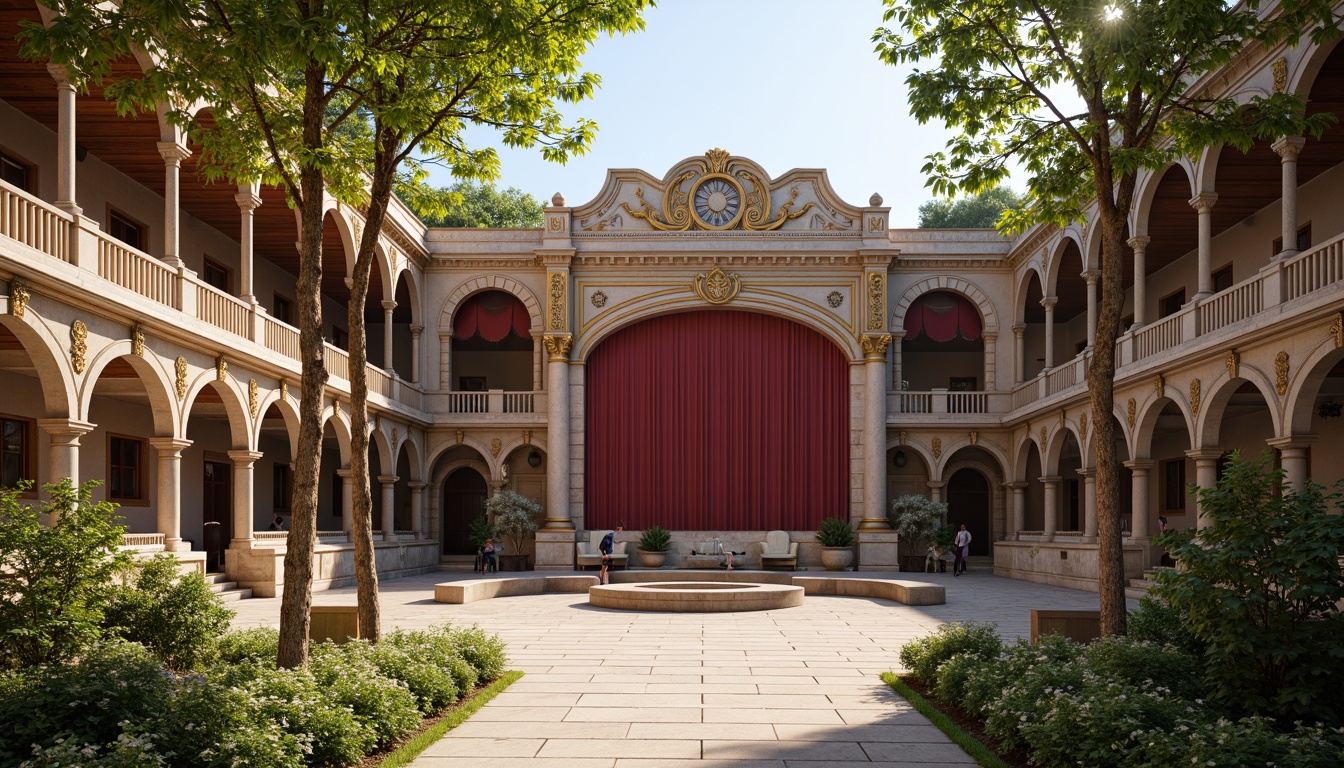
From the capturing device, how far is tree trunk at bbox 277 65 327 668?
8.59 m

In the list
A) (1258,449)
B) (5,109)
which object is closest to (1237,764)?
(5,109)

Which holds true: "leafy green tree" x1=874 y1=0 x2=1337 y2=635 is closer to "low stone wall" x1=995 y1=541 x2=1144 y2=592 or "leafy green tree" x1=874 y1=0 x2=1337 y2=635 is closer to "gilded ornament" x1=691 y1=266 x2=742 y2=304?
"low stone wall" x1=995 y1=541 x2=1144 y2=592

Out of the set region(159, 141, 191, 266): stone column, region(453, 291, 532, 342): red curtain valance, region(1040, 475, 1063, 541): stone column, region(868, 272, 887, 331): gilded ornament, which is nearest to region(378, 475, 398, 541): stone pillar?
region(453, 291, 532, 342): red curtain valance

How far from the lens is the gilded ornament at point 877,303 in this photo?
101 feet

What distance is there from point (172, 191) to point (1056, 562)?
20415 mm

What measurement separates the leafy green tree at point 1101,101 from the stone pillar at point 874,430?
1921 centimetres

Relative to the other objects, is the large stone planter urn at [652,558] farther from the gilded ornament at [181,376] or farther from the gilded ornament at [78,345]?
the gilded ornament at [78,345]

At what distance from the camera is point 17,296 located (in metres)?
12.8

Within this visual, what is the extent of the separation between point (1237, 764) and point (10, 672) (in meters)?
8.00

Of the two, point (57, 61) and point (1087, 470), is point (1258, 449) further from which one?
point (57, 61)

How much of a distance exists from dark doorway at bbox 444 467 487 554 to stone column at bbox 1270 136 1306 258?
24025mm

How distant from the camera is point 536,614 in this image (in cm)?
1803

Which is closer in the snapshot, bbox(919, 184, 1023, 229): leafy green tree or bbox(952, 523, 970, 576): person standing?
bbox(952, 523, 970, 576): person standing

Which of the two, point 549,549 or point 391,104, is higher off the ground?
point 391,104
